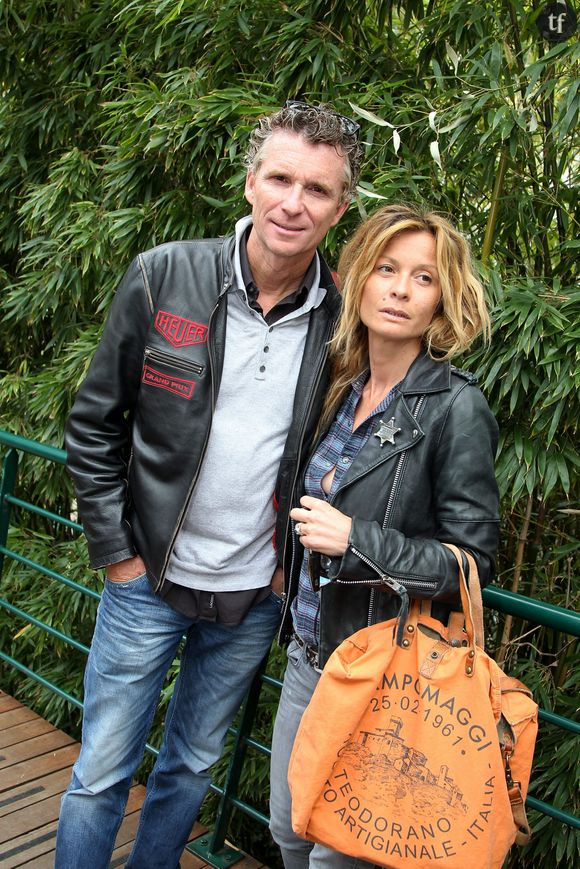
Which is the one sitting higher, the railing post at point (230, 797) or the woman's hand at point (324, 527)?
the woman's hand at point (324, 527)

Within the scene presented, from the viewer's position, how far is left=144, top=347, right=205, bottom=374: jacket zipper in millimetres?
1636

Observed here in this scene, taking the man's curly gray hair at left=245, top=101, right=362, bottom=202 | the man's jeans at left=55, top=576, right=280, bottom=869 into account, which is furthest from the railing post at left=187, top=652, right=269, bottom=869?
the man's curly gray hair at left=245, top=101, right=362, bottom=202

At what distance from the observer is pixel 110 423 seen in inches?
67.9

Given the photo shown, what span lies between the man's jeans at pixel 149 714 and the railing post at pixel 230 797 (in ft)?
0.94

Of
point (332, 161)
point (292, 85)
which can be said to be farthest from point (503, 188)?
point (332, 161)

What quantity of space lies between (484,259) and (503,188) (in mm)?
259

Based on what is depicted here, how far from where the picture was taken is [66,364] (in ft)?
11.0

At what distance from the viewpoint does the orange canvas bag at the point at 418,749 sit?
125 centimetres

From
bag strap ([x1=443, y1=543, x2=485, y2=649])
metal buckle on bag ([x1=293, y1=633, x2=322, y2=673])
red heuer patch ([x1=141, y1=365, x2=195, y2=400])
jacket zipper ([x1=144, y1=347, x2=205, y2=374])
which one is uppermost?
jacket zipper ([x1=144, y1=347, x2=205, y2=374])

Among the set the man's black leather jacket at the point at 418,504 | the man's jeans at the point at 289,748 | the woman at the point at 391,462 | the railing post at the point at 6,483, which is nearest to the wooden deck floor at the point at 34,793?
the railing post at the point at 6,483

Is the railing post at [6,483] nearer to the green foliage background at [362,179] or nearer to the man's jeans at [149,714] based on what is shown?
the green foliage background at [362,179]

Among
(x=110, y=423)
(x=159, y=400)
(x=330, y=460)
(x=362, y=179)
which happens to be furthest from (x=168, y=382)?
(x=362, y=179)

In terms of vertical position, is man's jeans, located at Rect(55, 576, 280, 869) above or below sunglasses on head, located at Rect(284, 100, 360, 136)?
below

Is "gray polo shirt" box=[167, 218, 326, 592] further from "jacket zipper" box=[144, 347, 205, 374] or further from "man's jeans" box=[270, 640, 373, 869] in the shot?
"man's jeans" box=[270, 640, 373, 869]
